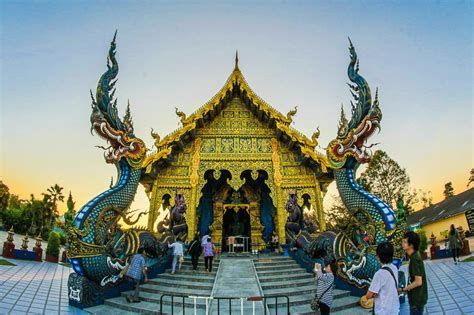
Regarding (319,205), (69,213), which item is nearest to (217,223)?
(319,205)

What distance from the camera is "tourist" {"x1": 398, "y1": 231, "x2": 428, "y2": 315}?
3.18 m

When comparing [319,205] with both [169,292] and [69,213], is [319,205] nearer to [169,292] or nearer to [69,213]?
[169,292]

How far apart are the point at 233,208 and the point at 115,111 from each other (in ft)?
22.2

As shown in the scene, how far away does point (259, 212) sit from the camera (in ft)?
42.2

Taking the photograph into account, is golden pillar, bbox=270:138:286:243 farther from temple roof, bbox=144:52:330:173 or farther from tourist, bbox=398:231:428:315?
tourist, bbox=398:231:428:315

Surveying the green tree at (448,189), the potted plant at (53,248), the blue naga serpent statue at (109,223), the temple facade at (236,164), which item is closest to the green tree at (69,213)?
the blue naga serpent statue at (109,223)

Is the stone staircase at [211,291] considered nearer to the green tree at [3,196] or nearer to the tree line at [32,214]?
the tree line at [32,214]

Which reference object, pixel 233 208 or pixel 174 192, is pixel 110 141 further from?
pixel 233 208

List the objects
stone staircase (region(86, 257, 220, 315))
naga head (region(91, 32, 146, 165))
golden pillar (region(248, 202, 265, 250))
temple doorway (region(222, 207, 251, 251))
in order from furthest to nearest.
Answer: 1. temple doorway (region(222, 207, 251, 251))
2. golden pillar (region(248, 202, 265, 250))
3. naga head (region(91, 32, 146, 165))
4. stone staircase (region(86, 257, 220, 315))

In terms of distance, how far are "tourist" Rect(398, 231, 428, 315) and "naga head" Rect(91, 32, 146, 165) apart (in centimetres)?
675

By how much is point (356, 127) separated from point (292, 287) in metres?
4.18

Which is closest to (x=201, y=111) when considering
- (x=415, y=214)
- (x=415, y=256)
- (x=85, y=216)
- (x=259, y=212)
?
(x=259, y=212)

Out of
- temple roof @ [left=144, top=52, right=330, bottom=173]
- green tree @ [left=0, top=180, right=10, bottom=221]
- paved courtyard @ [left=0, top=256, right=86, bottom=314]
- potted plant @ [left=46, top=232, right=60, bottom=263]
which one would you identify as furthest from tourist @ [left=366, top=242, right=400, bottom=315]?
green tree @ [left=0, top=180, right=10, bottom=221]

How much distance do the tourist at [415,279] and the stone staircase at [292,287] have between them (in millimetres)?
2522
